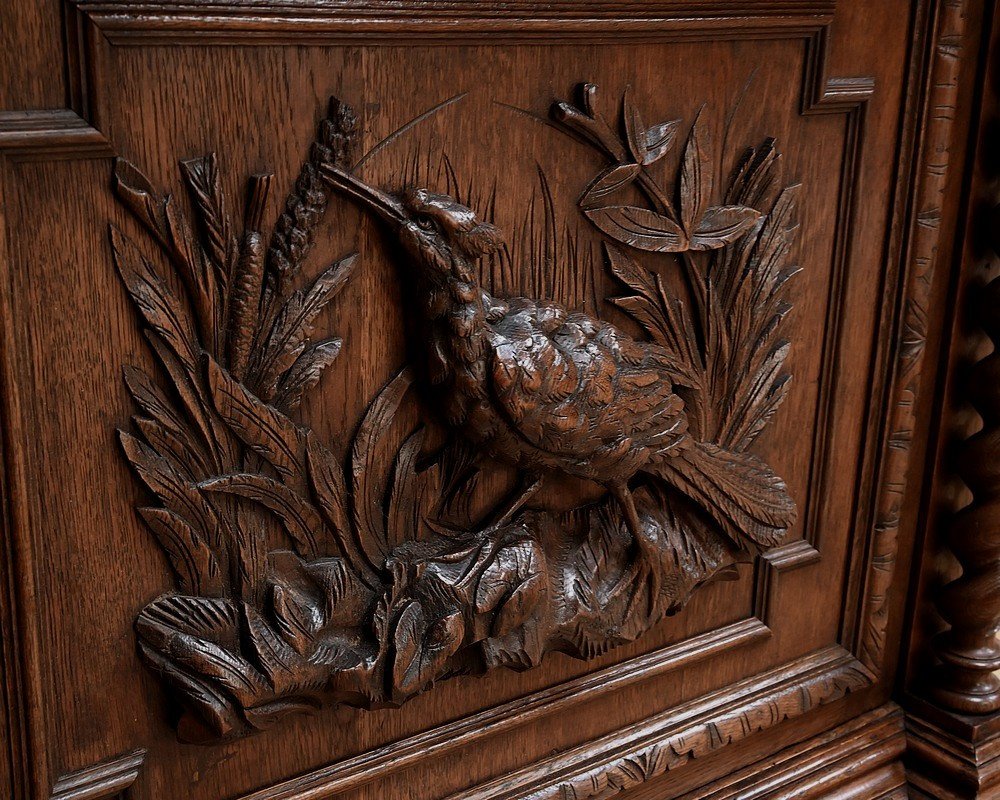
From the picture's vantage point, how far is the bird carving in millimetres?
631

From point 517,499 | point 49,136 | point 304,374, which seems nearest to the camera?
point 49,136

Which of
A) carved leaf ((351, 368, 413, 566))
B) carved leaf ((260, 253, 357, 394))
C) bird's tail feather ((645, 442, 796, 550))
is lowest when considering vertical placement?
bird's tail feather ((645, 442, 796, 550))

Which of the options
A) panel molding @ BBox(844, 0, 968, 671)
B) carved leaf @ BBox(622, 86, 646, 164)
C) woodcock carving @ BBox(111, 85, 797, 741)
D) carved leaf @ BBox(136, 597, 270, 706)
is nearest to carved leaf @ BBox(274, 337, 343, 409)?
woodcock carving @ BBox(111, 85, 797, 741)

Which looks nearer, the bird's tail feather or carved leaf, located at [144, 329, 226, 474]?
carved leaf, located at [144, 329, 226, 474]

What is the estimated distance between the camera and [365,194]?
0.61 meters

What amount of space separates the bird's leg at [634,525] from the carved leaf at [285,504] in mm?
195

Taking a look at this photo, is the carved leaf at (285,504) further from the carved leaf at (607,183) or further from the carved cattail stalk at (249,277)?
the carved leaf at (607,183)

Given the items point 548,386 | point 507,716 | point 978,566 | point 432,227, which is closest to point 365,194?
point 432,227

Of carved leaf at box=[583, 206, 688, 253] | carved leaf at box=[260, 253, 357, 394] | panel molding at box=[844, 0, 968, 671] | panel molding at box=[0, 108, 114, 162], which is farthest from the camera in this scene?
panel molding at box=[844, 0, 968, 671]

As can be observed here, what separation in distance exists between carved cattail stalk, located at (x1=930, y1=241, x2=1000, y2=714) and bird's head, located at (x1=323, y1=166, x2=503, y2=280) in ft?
1.52

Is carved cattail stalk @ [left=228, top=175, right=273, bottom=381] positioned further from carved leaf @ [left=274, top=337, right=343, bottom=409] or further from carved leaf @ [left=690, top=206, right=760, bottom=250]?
carved leaf @ [left=690, top=206, right=760, bottom=250]

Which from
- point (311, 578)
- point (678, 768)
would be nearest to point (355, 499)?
point (311, 578)

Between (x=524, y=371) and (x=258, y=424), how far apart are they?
0.15m

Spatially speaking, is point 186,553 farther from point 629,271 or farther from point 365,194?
point 629,271
